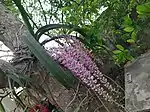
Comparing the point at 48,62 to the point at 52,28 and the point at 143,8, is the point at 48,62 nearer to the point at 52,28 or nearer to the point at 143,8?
the point at 52,28

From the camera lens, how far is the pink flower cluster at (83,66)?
1.05 meters

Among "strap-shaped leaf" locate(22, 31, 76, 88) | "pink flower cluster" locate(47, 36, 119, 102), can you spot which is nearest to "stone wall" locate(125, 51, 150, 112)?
"pink flower cluster" locate(47, 36, 119, 102)

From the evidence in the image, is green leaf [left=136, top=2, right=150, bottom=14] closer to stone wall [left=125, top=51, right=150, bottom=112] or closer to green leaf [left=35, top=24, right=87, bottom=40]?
stone wall [left=125, top=51, right=150, bottom=112]

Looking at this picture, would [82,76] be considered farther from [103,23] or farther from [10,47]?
[10,47]

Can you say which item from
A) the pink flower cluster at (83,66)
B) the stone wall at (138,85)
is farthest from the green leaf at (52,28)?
the stone wall at (138,85)

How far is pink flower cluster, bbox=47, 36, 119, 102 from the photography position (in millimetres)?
1054

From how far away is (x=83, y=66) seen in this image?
108 centimetres

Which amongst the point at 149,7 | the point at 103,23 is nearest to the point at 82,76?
the point at 103,23

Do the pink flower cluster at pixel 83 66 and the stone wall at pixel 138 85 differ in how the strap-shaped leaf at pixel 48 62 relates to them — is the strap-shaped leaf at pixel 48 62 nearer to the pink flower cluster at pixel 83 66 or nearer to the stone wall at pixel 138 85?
the pink flower cluster at pixel 83 66

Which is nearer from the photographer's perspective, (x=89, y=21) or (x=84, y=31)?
(x=84, y=31)

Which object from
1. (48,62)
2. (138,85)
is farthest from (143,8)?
(48,62)

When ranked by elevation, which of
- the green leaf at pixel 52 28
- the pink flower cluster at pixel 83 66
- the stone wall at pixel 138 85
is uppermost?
the green leaf at pixel 52 28

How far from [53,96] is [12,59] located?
207 millimetres

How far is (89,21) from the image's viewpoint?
129cm
